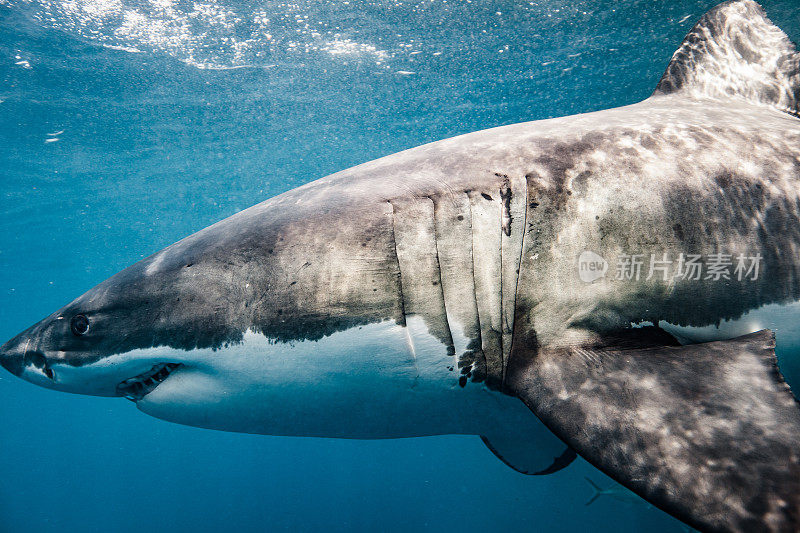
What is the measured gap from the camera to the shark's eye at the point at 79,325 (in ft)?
6.96

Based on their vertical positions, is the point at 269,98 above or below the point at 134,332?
above

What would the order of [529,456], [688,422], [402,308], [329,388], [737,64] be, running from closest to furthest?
[688,422], [402,308], [329,388], [529,456], [737,64]

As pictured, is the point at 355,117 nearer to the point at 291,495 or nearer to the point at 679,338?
the point at 679,338

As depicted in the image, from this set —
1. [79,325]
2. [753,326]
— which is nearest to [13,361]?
[79,325]

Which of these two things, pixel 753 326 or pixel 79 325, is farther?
pixel 79 325

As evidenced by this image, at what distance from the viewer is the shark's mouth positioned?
2.18 metres

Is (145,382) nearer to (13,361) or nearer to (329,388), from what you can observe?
(13,361)

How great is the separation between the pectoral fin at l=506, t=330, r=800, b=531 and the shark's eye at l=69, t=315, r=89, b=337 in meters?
2.06

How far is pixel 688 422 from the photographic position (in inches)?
55.9

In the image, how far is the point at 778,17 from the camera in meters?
13.5

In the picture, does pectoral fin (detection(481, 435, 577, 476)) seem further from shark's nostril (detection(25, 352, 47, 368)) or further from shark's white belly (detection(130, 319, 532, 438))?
shark's nostril (detection(25, 352, 47, 368))

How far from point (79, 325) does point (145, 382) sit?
42 centimetres

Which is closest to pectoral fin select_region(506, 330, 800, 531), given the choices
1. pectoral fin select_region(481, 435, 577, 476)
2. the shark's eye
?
pectoral fin select_region(481, 435, 577, 476)

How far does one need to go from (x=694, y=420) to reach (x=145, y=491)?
113 m
